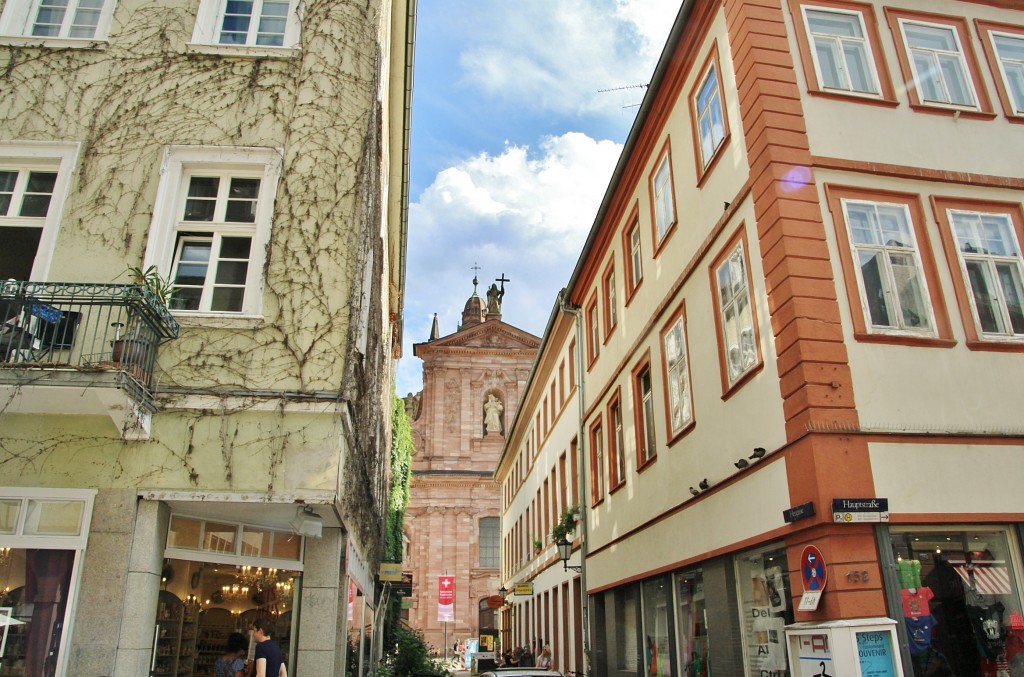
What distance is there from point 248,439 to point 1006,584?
816 centimetres

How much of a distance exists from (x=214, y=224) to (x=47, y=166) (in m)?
2.33

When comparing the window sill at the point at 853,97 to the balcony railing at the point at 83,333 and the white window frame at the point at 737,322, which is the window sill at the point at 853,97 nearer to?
the white window frame at the point at 737,322

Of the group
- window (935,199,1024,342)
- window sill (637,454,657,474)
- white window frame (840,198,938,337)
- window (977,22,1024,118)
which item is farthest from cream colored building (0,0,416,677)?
window (977,22,1024,118)

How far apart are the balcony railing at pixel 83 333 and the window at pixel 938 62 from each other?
9.69 metres

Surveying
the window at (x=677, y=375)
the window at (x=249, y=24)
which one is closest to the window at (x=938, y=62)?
the window at (x=677, y=375)

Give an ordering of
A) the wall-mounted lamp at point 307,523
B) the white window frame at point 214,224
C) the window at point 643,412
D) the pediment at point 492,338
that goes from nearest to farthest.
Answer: the wall-mounted lamp at point 307,523, the white window frame at point 214,224, the window at point 643,412, the pediment at point 492,338

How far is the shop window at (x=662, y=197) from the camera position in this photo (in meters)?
13.5

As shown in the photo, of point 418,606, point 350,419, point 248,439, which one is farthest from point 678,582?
point 418,606

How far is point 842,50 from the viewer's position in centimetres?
1062

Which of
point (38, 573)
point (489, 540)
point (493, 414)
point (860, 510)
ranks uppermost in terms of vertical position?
point (493, 414)

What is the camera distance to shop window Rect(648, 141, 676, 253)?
1348 centimetres

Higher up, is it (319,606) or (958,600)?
(319,606)

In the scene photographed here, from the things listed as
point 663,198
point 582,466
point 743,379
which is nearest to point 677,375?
point 743,379

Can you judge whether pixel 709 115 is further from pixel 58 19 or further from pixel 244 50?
pixel 58 19
